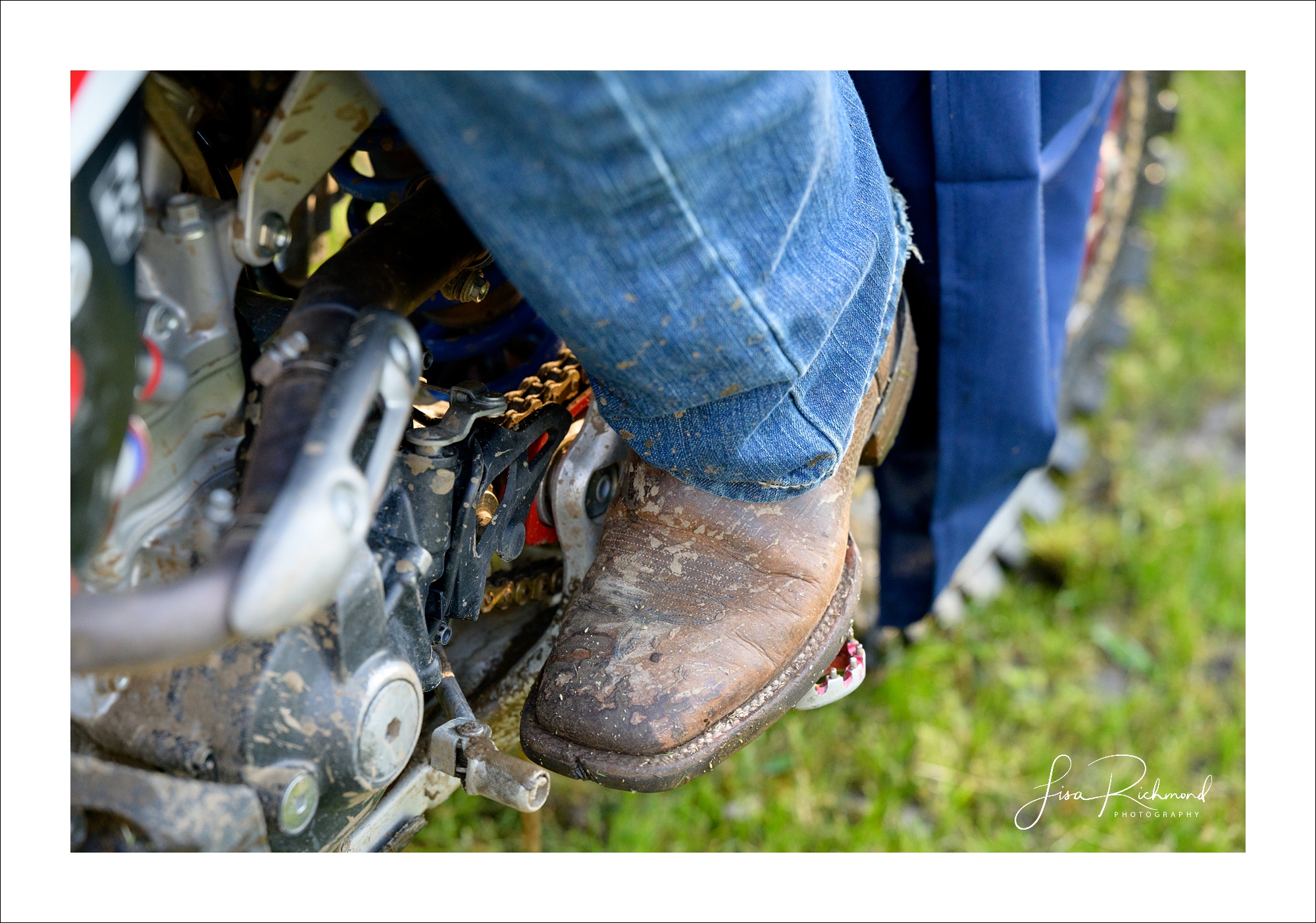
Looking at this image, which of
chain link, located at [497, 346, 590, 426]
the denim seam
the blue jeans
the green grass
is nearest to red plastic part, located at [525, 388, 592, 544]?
chain link, located at [497, 346, 590, 426]

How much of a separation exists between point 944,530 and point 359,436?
816 mm

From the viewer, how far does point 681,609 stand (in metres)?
0.94

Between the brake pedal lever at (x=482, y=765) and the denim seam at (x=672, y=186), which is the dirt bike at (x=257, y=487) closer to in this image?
the brake pedal lever at (x=482, y=765)

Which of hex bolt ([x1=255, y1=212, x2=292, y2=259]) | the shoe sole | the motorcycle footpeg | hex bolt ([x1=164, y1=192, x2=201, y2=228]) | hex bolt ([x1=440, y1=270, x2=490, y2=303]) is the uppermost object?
hex bolt ([x1=164, y1=192, x2=201, y2=228])

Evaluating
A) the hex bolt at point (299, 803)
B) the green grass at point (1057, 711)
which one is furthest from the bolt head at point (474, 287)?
the green grass at point (1057, 711)

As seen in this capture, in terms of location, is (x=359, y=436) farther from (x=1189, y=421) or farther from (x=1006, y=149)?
(x=1189, y=421)

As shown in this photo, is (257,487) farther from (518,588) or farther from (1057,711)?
(1057,711)

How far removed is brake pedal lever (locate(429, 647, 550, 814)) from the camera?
2.73ft

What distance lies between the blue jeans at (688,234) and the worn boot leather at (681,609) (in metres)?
0.08

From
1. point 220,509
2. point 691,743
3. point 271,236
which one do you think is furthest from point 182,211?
point 691,743

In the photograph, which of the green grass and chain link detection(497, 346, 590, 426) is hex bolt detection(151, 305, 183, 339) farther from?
the green grass

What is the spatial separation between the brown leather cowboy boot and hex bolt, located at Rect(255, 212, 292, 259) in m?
0.36

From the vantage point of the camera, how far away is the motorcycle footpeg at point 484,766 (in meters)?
0.83

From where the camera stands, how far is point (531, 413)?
0.96 metres
